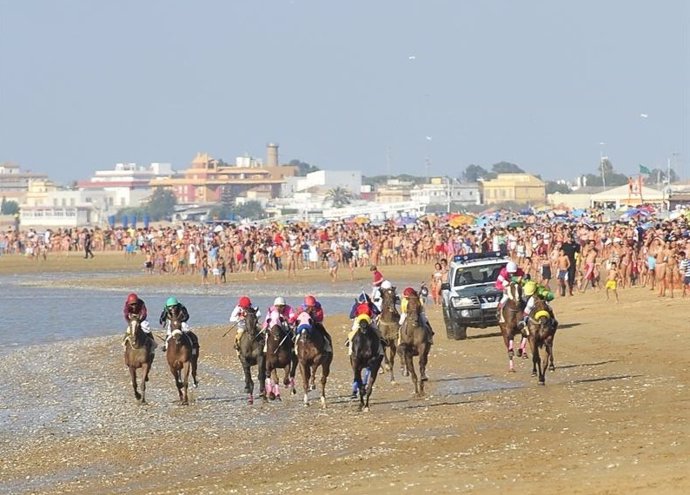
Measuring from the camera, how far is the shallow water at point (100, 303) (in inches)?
1577

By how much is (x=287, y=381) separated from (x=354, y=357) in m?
2.02

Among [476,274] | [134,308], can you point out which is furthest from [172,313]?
[476,274]

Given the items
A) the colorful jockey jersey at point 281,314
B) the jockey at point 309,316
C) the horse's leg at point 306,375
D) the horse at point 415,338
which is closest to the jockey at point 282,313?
the colorful jockey jersey at point 281,314

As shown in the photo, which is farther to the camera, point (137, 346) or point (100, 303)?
point (100, 303)

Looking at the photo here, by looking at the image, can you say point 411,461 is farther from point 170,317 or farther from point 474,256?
point 474,256

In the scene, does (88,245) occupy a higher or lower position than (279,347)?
higher

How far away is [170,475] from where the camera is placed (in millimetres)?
16125

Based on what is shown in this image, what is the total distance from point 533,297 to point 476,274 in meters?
7.69

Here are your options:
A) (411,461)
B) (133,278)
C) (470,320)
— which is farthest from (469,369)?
(133,278)

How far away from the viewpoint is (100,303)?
51.5 m

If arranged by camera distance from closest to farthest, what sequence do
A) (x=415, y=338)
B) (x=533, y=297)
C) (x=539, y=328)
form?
(x=415, y=338) → (x=539, y=328) → (x=533, y=297)

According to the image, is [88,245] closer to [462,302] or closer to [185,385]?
[462,302]

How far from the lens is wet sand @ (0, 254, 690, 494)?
14617mm

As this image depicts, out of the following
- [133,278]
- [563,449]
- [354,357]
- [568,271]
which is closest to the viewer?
[563,449]
